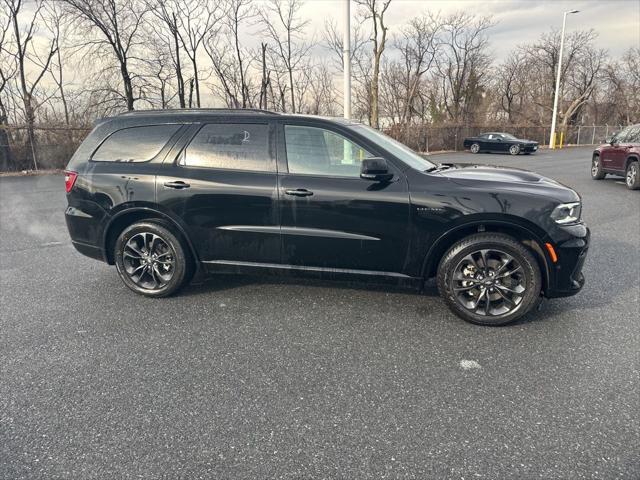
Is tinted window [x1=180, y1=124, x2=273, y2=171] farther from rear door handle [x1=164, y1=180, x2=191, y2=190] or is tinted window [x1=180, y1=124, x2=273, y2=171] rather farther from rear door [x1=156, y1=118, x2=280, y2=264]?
rear door handle [x1=164, y1=180, x2=191, y2=190]

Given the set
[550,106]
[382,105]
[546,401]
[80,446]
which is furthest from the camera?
[550,106]

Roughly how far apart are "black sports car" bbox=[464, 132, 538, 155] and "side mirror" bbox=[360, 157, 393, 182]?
24.7 m

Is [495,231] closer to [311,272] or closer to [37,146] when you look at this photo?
[311,272]

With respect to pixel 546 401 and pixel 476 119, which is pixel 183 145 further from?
pixel 476 119

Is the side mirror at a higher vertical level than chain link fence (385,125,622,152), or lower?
lower

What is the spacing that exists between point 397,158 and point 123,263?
115 inches

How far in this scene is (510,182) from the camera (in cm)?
344

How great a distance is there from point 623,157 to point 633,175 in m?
0.76

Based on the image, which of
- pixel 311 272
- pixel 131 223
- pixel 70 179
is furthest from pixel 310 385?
pixel 70 179

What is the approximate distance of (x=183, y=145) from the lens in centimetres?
391

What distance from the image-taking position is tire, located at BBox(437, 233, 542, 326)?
131 inches

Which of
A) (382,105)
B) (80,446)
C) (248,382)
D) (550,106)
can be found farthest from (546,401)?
(550,106)

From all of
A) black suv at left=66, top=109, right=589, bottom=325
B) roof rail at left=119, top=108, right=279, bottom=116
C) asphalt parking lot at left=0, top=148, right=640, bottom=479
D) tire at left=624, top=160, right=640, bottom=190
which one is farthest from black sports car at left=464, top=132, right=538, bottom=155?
roof rail at left=119, top=108, right=279, bottom=116

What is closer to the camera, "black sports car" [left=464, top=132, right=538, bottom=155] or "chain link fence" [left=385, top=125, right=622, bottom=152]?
"black sports car" [left=464, top=132, right=538, bottom=155]
